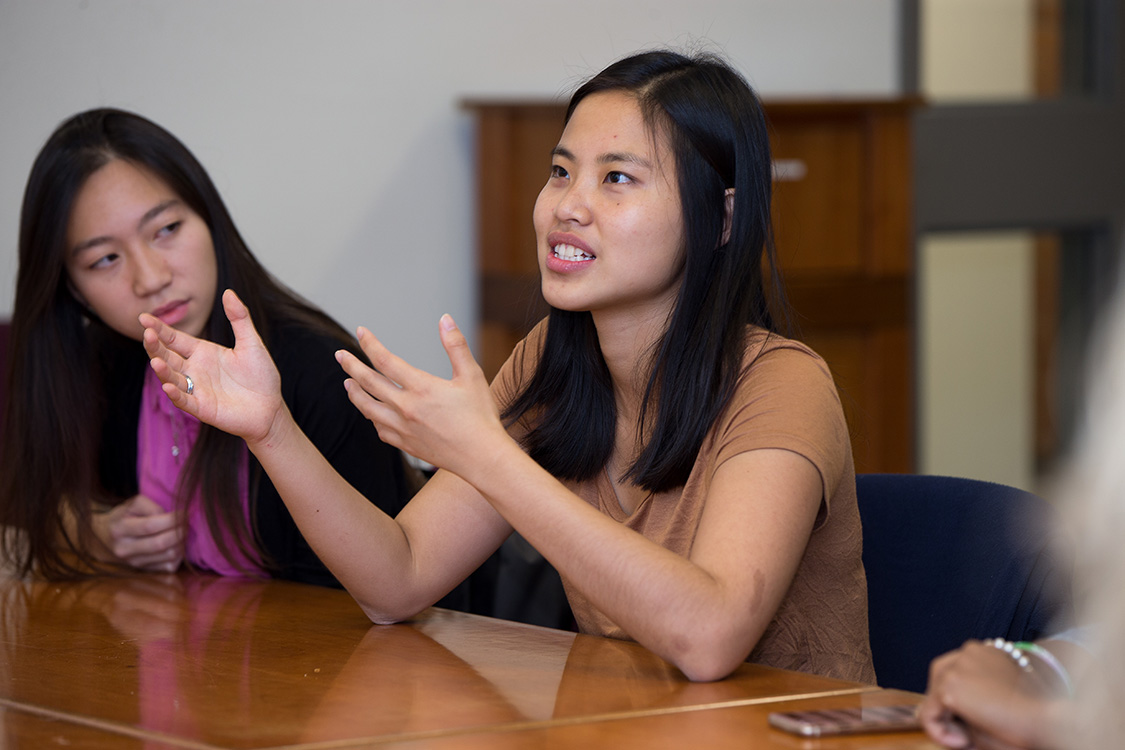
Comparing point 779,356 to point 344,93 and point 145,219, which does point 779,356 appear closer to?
point 145,219


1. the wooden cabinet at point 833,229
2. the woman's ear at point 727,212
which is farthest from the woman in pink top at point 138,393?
the wooden cabinet at point 833,229

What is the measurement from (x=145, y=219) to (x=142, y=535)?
0.48 m

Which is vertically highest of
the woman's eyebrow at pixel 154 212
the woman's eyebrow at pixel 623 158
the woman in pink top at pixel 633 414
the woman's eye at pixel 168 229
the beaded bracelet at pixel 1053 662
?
the woman's eyebrow at pixel 623 158

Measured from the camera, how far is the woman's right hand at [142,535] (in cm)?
177

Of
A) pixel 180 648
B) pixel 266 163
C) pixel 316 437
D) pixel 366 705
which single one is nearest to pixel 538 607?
pixel 316 437

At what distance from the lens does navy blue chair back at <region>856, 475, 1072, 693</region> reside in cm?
136

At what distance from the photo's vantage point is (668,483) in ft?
4.66

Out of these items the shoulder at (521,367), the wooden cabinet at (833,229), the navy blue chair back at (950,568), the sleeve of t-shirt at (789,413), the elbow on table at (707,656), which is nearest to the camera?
the elbow on table at (707,656)

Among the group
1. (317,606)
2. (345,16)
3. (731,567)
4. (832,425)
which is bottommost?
(317,606)

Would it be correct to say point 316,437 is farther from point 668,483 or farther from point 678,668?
point 678,668

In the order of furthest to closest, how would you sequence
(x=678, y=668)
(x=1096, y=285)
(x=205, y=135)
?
(x=1096, y=285) < (x=205, y=135) < (x=678, y=668)

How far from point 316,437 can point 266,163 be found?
173cm

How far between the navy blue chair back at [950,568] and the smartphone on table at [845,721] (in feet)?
1.35

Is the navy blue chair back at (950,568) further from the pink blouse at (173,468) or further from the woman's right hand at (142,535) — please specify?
the woman's right hand at (142,535)
